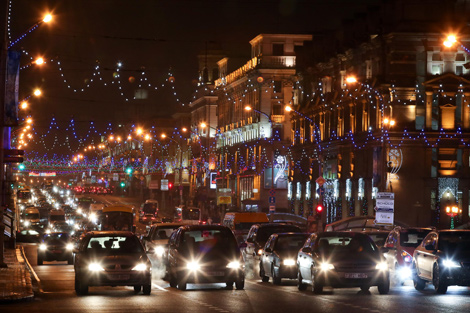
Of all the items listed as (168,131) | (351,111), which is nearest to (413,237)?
(351,111)

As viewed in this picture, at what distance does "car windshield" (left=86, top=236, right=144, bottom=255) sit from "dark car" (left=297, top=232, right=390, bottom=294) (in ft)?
14.1

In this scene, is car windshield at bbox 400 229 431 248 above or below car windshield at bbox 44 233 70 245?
above

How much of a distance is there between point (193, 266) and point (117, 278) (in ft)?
8.12

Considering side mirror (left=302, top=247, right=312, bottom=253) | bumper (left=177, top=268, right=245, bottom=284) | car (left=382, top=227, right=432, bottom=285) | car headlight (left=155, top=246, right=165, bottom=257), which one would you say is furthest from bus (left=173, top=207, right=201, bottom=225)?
side mirror (left=302, top=247, right=312, bottom=253)

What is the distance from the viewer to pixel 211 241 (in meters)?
26.0

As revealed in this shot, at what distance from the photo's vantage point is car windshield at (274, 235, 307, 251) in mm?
28688

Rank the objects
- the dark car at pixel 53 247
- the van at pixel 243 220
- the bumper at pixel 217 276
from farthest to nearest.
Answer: the van at pixel 243 220, the dark car at pixel 53 247, the bumper at pixel 217 276

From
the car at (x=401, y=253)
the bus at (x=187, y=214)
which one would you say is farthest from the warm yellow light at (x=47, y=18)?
the bus at (x=187, y=214)

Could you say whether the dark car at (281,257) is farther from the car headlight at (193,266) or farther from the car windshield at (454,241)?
the car windshield at (454,241)

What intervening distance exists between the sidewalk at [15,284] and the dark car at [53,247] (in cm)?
800

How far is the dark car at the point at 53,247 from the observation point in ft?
144

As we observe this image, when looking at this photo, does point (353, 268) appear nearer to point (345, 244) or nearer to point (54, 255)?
point (345, 244)

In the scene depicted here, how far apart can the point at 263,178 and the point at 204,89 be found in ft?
107

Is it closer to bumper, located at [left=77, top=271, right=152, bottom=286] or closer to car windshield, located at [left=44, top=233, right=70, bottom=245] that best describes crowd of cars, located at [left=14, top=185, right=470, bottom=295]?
bumper, located at [left=77, top=271, right=152, bottom=286]
